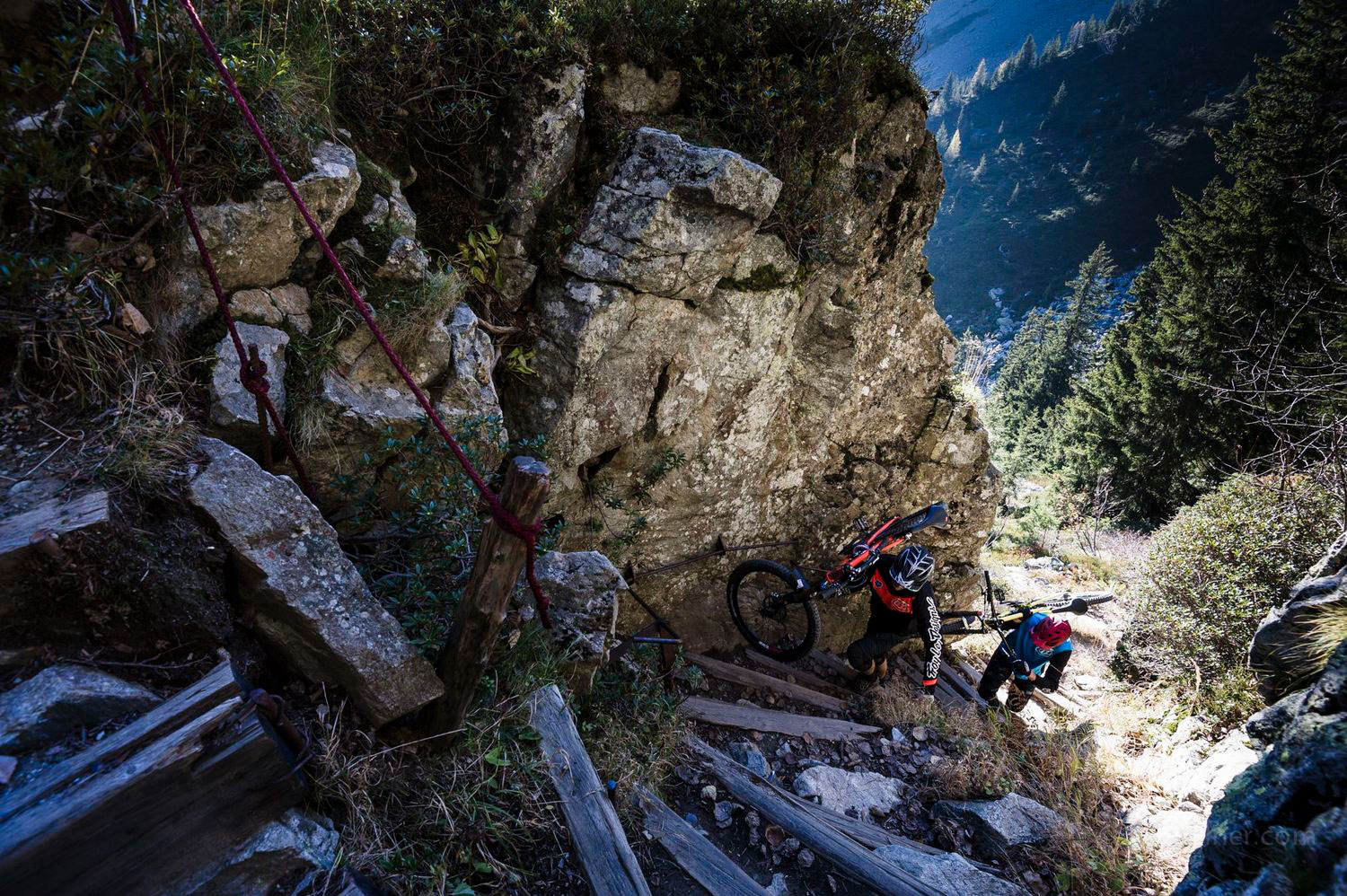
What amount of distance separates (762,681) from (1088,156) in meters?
112

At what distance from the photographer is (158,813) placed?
1756 mm

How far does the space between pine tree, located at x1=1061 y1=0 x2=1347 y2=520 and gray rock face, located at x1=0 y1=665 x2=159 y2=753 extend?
17.5 m

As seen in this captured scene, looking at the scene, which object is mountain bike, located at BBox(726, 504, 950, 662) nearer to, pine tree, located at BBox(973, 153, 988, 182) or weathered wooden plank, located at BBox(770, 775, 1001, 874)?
weathered wooden plank, located at BBox(770, 775, 1001, 874)

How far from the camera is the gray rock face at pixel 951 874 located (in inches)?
141

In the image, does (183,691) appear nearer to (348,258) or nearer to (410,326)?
(410,326)

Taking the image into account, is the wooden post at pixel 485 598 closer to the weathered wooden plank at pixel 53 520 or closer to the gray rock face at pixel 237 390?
the weathered wooden plank at pixel 53 520

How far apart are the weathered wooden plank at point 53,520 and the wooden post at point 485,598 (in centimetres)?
137

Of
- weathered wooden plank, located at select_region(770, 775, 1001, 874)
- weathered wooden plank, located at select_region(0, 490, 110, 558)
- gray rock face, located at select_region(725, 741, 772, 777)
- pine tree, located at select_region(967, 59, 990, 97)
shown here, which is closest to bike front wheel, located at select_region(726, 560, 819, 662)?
gray rock face, located at select_region(725, 741, 772, 777)

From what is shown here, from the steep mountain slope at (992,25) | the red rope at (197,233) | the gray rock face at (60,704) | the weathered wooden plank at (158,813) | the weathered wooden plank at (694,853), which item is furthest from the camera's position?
the steep mountain slope at (992,25)

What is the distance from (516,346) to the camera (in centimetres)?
508

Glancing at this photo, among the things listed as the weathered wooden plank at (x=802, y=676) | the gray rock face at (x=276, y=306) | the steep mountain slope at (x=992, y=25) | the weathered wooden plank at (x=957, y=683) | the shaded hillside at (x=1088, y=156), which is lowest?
the weathered wooden plank at (x=802, y=676)

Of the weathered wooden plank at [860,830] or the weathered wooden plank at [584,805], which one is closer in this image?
the weathered wooden plank at [584,805]

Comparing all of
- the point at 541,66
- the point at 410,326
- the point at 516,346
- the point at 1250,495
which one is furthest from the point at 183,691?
the point at 1250,495

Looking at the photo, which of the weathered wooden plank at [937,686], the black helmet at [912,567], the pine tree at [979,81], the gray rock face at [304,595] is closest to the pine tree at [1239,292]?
the weathered wooden plank at [937,686]
